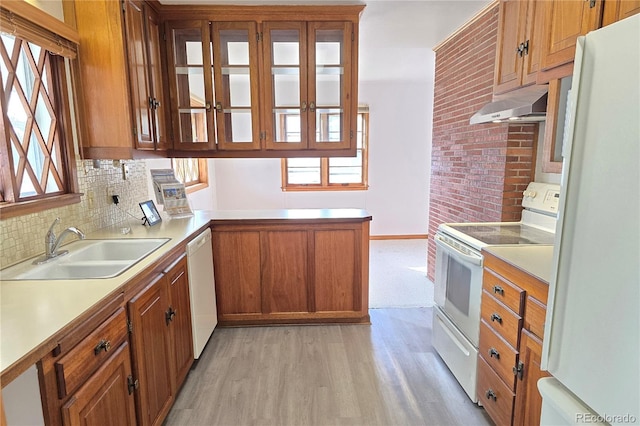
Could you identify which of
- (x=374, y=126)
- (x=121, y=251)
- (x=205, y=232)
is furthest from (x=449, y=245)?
(x=374, y=126)

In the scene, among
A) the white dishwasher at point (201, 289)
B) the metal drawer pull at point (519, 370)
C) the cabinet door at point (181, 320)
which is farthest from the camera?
the white dishwasher at point (201, 289)

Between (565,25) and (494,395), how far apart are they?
188 centimetres

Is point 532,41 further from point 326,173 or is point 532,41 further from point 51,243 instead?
point 326,173

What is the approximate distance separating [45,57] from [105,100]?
13.0 inches

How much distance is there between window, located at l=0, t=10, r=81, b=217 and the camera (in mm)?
1624

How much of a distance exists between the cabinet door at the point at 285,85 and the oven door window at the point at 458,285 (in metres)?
1.46

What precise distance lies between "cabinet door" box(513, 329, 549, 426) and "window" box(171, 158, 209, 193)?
3.48m

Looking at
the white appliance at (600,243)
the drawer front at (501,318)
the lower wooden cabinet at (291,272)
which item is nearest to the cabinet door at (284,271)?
the lower wooden cabinet at (291,272)

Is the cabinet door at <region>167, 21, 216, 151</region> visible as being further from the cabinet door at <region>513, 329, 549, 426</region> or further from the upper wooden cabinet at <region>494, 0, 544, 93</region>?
the cabinet door at <region>513, 329, 549, 426</region>

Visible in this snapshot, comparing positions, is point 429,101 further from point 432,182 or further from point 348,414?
point 348,414

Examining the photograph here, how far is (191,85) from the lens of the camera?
279cm

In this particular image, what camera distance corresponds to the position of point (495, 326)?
1784 millimetres

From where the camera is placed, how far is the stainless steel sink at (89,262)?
5.08 ft

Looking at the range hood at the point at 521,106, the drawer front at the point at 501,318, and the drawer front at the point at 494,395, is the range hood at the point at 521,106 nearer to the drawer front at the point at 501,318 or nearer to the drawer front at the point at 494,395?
the drawer front at the point at 501,318
